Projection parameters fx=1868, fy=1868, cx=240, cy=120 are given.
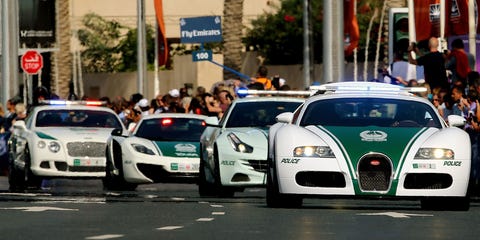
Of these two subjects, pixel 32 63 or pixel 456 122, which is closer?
pixel 456 122

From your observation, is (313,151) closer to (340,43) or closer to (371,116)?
(371,116)

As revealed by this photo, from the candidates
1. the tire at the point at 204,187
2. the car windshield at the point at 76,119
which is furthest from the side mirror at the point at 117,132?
the tire at the point at 204,187

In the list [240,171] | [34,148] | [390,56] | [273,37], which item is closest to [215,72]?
[273,37]

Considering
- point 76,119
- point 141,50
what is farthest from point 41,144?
point 141,50

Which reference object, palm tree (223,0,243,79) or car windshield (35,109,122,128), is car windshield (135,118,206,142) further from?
palm tree (223,0,243,79)

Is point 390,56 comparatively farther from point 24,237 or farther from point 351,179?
point 24,237

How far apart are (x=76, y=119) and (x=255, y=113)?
279 inches

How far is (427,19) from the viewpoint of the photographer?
36.1 m

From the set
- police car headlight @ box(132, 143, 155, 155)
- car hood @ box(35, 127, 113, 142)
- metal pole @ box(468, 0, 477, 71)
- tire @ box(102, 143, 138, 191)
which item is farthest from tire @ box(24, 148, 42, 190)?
metal pole @ box(468, 0, 477, 71)

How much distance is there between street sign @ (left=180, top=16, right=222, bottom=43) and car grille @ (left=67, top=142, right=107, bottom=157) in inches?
592

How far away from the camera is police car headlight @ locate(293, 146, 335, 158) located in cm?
1870

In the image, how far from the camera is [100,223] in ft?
53.1

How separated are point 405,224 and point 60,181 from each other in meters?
19.2

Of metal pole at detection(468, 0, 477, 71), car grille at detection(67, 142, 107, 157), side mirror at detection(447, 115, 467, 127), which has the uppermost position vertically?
metal pole at detection(468, 0, 477, 71)
